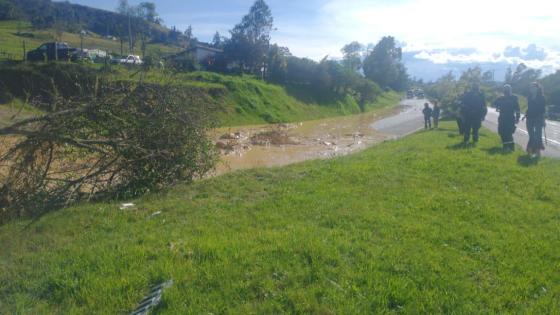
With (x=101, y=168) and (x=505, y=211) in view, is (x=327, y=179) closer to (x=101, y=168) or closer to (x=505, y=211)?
(x=505, y=211)

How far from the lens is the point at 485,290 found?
4047 millimetres

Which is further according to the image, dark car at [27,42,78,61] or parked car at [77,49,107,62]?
dark car at [27,42,78,61]

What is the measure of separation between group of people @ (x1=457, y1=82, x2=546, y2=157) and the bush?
296 inches

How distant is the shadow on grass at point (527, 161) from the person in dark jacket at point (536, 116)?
1.34ft

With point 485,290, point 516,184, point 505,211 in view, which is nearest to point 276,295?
point 485,290

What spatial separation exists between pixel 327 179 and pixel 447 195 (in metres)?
A: 2.43

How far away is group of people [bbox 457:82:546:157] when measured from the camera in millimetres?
10859

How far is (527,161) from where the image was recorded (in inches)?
399

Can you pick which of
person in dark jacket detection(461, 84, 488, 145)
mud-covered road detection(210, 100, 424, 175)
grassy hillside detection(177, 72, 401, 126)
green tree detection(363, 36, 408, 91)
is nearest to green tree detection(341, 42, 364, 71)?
green tree detection(363, 36, 408, 91)

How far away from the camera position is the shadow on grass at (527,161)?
9.77m

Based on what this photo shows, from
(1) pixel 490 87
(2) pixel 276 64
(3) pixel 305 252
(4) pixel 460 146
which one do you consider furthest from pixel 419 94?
(3) pixel 305 252

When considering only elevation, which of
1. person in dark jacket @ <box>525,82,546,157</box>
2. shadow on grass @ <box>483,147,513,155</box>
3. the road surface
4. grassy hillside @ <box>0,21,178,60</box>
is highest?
grassy hillside @ <box>0,21,178,60</box>

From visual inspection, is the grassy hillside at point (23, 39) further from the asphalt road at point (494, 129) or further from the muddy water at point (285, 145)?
the asphalt road at point (494, 129)

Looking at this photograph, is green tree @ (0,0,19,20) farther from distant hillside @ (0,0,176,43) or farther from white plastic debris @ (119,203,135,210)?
white plastic debris @ (119,203,135,210)
